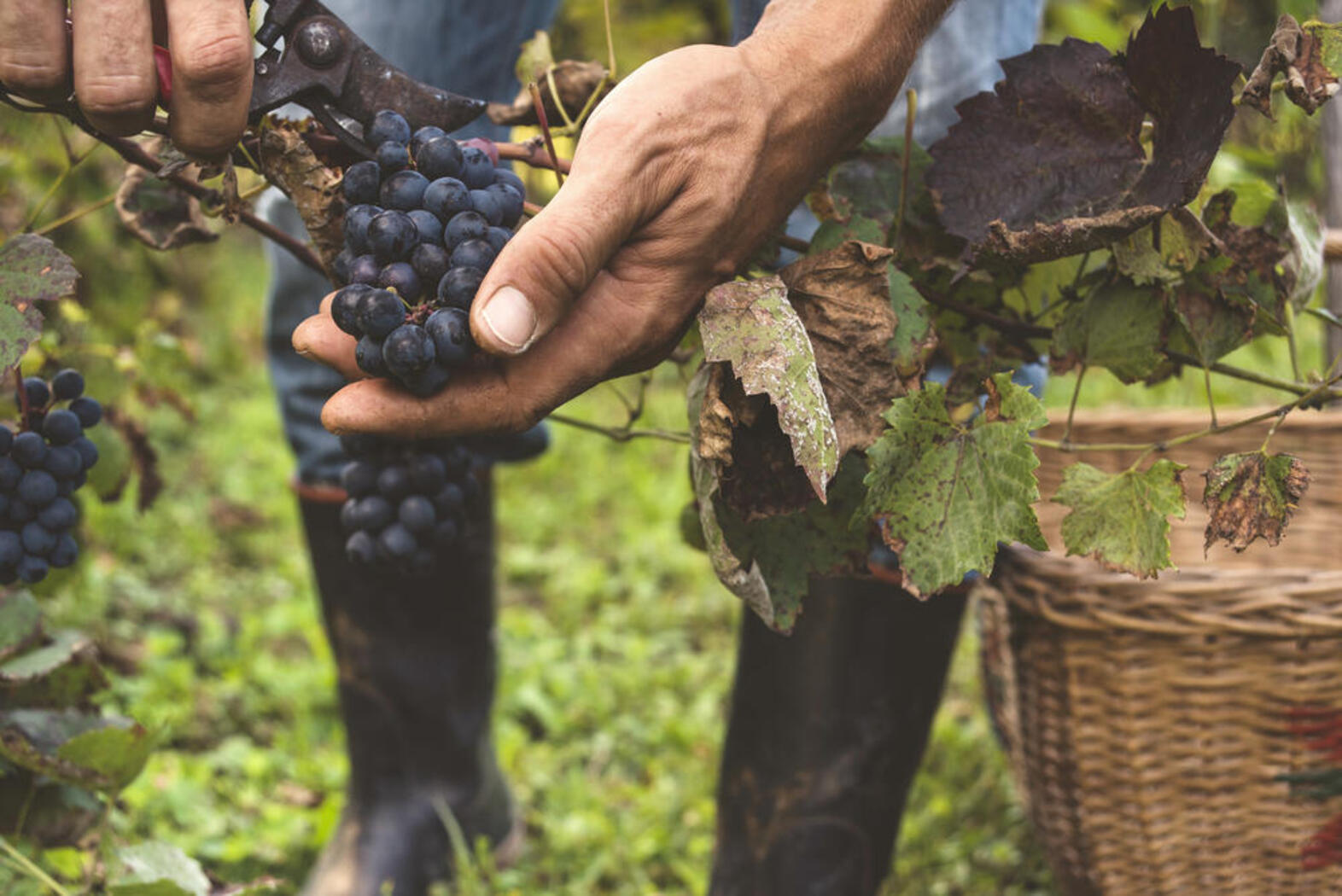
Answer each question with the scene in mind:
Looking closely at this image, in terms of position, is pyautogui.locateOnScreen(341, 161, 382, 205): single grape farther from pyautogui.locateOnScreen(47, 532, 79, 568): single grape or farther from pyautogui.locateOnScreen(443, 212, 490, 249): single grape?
pyautogui.locateOnScreen(47, 532, 79, 568): single grape

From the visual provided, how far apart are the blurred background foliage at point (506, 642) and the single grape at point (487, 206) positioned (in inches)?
15.8

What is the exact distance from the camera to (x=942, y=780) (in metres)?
1.88

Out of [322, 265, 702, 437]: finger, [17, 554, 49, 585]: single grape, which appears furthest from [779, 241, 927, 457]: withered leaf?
[17, 554, 49, 585]: single grape

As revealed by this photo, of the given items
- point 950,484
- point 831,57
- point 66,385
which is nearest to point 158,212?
point 66,385

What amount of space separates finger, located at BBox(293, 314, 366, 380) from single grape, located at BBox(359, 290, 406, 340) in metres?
0.08

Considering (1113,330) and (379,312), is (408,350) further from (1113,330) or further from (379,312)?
(1113,330)

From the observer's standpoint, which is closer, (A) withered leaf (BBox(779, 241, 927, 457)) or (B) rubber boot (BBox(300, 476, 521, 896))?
(A) withered leaf (BBox(779, 241, 927, 457))

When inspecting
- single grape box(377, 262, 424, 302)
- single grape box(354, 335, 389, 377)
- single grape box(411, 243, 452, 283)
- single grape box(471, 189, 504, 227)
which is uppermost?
single grape box(471, 189, 504, 227)

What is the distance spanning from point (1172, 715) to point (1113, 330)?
501mm

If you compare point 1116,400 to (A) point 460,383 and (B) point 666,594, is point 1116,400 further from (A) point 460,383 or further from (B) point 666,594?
(A) point 460,383

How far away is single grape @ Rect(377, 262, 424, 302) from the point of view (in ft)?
2.45

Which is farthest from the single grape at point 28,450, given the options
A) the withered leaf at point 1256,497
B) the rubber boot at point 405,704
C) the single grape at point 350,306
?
the withered leaf at point 1256,497

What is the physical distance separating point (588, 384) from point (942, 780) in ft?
4.38

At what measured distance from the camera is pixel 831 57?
0.85 metres
